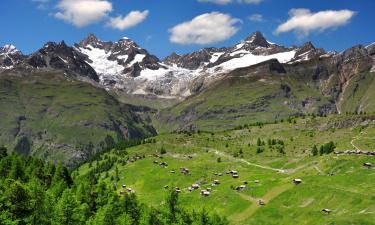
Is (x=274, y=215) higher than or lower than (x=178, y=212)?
lower

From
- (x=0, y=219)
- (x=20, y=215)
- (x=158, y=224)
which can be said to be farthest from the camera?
(x=158, y=224)

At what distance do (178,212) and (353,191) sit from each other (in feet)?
277

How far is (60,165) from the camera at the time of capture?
613 ft

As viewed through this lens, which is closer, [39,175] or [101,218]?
Result: [101,218]

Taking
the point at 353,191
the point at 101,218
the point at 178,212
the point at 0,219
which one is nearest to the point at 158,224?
the point at 178,212

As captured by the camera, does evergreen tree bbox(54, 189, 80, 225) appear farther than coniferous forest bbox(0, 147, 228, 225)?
Yes

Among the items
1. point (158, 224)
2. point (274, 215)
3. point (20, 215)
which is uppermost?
point (20, 215)

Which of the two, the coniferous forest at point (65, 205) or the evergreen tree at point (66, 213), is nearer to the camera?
the coniferous forest at point (65, 205)

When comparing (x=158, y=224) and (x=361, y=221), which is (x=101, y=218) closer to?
(x=158, y=224)

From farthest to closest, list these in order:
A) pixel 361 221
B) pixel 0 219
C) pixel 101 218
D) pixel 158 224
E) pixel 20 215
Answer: pixel 361 221, pixel 158 224, pixel 101 218, pixel 20 215, pixel 0 219

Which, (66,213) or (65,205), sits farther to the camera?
(65,205)

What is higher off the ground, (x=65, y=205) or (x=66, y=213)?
(x=65, y=205)

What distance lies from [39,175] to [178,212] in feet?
183

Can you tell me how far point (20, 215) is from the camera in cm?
9781
